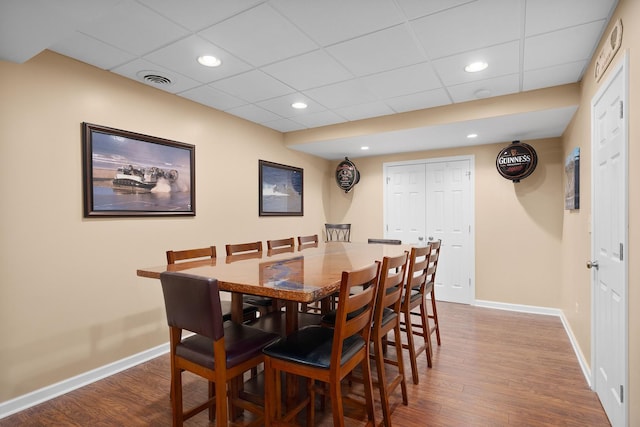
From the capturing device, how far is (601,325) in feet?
7.23

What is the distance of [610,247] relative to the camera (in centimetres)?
198

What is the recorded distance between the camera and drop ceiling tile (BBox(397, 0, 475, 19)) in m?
1.90

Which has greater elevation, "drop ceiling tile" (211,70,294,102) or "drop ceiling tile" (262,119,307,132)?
"drop ceiling tile" (211,70,294,102)

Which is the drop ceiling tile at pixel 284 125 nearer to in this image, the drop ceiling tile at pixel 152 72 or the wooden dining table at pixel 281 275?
the drop ceiling tile at pixel 152 72

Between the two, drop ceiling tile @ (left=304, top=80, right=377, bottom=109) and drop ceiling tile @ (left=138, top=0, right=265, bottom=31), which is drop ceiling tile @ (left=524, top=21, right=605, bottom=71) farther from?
drop ceiling tile @ (left=138, top=0, right=265, bottom=31)

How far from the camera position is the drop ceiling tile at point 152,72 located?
2.68 metres

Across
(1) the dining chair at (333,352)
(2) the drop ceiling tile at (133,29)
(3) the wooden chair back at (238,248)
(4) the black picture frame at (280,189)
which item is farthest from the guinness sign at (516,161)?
(2) the drop ceiling tile at (133,29)

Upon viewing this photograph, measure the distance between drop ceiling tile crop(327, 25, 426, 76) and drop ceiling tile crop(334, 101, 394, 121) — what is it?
0.87m

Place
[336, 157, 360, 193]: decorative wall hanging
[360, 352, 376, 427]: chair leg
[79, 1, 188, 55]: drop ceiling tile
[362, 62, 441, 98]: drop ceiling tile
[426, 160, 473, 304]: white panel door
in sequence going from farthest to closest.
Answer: [336, 157, 360, 193]: decorative wall hanging → [426, 160, 473, 304]: white panel door → [362, 62, 441, 98]: drop ceiling tile → [79, 1, 188, 55]: drop ceiling tile → [360, 352, 376, 427]: chair leg

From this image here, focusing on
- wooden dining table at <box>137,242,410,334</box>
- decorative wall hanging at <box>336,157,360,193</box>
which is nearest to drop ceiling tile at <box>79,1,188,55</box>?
wooden dining table at <box>137,242,410,334</box>

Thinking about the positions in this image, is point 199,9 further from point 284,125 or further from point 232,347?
point 284,125

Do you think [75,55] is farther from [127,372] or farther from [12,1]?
[127,372]

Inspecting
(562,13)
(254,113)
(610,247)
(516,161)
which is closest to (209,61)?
(254,113)

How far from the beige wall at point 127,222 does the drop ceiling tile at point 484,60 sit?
23.9 inches
